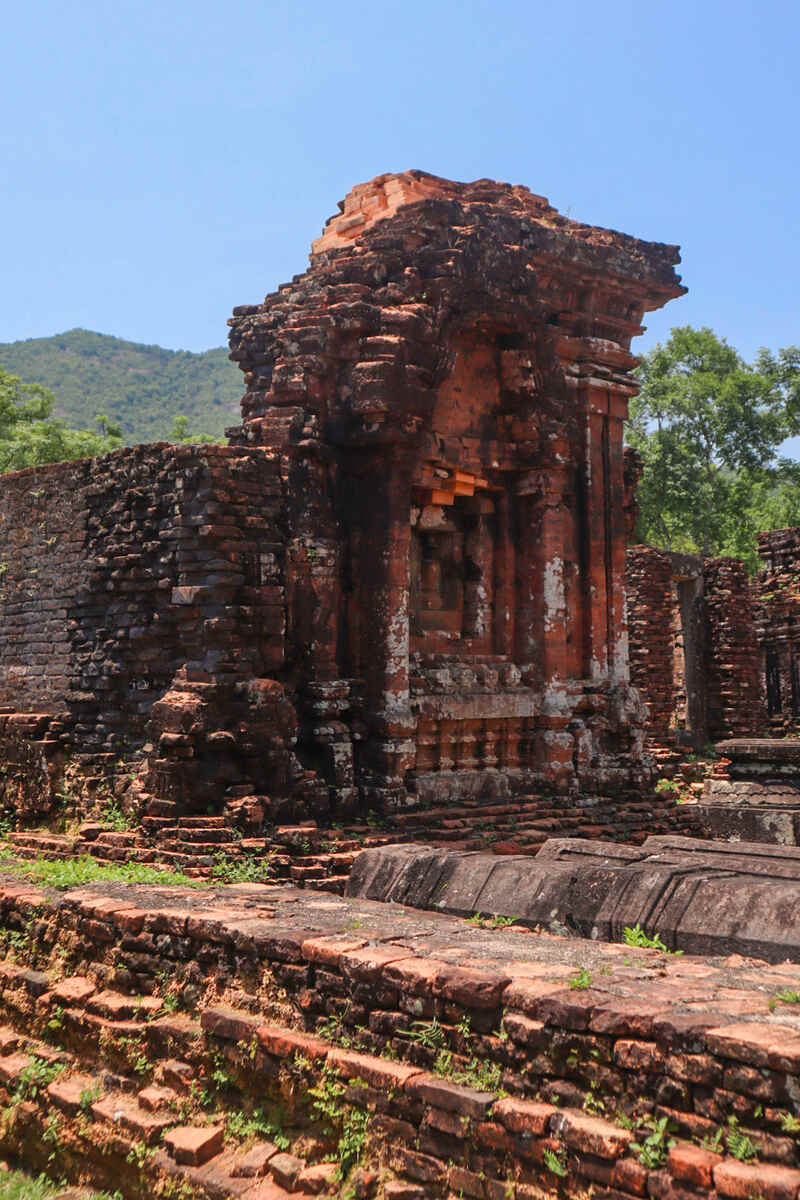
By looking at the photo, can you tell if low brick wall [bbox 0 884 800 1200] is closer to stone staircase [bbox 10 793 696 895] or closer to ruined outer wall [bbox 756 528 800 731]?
stone staircase [bbox 10 793 696 895]

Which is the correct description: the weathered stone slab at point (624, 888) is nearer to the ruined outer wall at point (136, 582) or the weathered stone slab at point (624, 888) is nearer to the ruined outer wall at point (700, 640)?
the ruined outer wall at point (136, 582)

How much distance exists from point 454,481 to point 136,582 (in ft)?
11.5

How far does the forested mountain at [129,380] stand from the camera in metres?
70.9

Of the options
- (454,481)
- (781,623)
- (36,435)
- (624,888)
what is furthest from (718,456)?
(624,888)

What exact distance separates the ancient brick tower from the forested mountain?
5497 centimetres

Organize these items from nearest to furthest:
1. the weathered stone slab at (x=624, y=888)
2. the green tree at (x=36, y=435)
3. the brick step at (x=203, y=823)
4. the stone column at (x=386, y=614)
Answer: the weathered stone slab at (x=624, y=888)
the brick step at (x=203, y=823)
the stone column at (x=386, y=614)
the green tree at (x=36, y=435)

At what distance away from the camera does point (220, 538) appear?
29.6ft

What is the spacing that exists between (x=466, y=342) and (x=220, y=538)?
163 inches

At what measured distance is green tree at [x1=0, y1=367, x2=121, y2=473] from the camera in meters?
23.9

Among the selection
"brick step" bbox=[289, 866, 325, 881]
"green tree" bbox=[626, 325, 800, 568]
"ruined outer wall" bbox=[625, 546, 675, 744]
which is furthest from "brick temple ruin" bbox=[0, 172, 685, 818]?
"green tree" bbox=[626, 325, 800, 568]

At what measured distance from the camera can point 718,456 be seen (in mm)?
32812

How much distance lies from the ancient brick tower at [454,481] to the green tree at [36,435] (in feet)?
45.7

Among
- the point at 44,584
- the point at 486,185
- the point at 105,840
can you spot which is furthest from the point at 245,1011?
the point at 486,185

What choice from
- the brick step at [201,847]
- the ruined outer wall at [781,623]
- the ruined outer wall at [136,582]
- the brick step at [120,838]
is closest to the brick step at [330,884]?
the brick step at [201,847]
